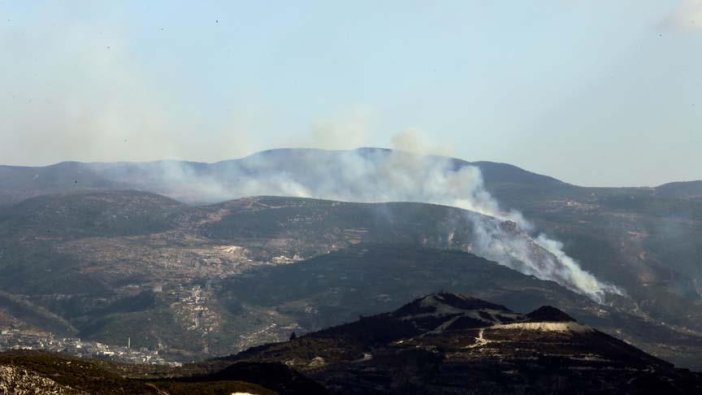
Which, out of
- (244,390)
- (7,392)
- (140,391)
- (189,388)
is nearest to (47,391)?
(7,392)

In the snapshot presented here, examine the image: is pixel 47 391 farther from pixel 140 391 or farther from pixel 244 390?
pixel 244 390

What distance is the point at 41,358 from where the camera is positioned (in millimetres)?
198500

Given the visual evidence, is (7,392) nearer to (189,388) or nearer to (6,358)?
(6,358)

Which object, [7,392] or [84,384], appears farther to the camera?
[84,384]

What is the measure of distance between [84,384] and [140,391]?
8.92 metres

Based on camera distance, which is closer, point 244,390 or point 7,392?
point 7,392

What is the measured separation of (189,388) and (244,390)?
39.9 feet

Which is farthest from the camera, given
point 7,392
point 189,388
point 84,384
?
point 189,388

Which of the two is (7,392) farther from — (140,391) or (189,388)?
(189,388)

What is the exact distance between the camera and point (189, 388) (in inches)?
7436

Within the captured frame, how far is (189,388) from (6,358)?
30.3 metres

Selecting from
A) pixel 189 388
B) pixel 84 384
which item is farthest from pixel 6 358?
pixel 189 388

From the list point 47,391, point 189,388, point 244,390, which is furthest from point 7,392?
point 244,390

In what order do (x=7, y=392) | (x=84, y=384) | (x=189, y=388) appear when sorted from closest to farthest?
(x=7, y=392)
(x=84, y=384)
(x=189, y=388)
